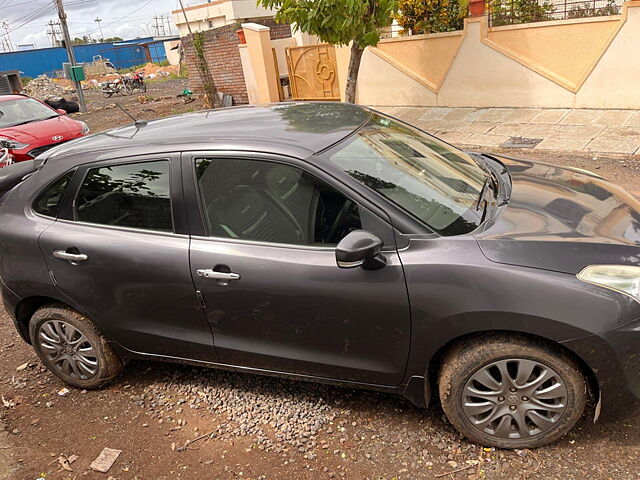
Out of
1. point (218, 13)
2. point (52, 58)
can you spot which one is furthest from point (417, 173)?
point (52, 58)

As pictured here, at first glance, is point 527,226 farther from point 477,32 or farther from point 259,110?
point 477,32

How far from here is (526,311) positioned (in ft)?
7.81

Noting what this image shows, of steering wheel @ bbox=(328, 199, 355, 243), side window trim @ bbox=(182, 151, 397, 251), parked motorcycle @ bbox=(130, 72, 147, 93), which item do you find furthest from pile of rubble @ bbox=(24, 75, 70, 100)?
steering wheel @ bbox=(328, 199, 355, 243)

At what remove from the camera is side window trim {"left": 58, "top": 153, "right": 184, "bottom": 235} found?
9.97 ft

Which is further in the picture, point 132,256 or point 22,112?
point 22,112

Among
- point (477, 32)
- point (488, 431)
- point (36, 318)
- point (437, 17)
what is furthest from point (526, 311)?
point (437, 17)

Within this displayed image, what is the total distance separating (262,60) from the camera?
14453 mm

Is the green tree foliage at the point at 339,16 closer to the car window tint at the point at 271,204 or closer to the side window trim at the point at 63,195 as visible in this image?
the side window trim at the point at 63,195

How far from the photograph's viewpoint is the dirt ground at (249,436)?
8.80ft

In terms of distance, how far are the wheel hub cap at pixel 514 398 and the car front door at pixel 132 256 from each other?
1.52m

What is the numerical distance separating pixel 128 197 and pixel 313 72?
11482mm

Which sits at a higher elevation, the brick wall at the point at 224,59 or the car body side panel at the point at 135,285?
the brick wall at the point at 224,59

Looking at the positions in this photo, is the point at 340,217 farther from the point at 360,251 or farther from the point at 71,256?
the point at 71,256

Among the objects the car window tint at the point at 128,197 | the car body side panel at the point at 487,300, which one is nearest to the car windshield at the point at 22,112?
the car window tint at the point at 128,197
